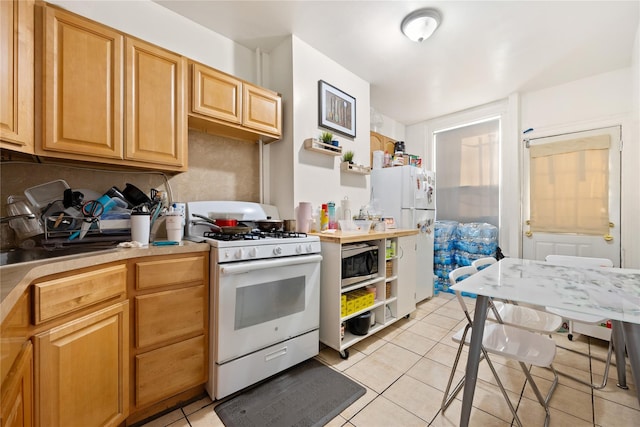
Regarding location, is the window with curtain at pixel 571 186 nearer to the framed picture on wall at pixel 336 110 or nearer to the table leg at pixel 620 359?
the table leg at pixel 620 359

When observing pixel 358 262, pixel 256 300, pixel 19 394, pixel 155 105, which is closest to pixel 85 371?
pixel 19 394

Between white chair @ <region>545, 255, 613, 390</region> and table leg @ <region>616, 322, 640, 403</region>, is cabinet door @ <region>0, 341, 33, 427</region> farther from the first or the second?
white chair @ <region>545, 255, 613, 390</region>

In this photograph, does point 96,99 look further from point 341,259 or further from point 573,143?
point 573,143

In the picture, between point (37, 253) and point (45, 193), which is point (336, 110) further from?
point (37, 253)

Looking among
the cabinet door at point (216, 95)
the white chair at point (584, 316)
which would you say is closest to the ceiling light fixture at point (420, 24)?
the cabinet door at point (216, 95)

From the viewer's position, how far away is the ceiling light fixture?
1.98 meters

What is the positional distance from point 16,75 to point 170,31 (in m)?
1.15

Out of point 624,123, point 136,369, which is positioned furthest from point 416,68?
point 136,369

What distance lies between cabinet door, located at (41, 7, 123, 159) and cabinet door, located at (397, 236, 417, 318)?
7.73ft

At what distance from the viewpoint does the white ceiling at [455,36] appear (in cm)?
194

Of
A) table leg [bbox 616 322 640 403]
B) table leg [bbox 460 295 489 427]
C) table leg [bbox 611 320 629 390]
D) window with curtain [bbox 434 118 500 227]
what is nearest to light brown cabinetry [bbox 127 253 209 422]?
table leg [bbox 460 295 489 427]

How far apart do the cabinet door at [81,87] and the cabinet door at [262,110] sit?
81 centimetres

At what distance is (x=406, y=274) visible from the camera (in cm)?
255

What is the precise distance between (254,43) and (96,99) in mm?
1480
